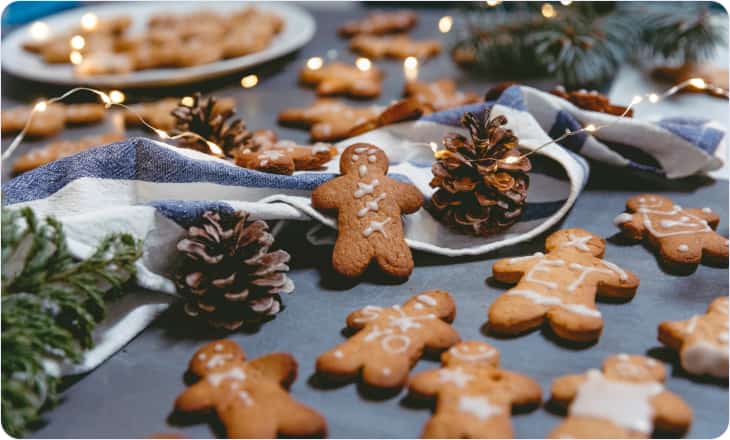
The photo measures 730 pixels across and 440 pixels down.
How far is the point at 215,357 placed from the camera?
3.10ft

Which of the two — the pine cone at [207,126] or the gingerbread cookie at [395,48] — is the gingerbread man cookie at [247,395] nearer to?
the pine cone at [207,126]

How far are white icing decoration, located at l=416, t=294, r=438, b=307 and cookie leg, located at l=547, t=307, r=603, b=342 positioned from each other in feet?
0.52

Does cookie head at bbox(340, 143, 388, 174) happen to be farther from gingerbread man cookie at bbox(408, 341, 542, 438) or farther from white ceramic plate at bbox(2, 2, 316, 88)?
white ceramic plate at bbox(2, 2, 316, 88)

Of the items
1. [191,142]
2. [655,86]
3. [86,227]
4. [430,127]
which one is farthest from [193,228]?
[655,86]

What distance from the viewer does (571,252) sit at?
1.12 meters

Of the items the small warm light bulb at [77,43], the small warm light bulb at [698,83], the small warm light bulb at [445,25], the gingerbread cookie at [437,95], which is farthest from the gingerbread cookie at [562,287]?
the small warm light bulb at [77,43]

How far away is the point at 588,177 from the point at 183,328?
0.77 metres

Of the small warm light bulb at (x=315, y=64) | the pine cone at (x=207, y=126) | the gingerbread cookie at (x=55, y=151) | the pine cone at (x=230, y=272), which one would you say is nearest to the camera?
the pine cone at (x=230, y=272)

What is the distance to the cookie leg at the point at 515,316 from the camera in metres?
0.98

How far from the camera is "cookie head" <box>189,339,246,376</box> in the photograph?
930mm

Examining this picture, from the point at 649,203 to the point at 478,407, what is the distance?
0.60 metres

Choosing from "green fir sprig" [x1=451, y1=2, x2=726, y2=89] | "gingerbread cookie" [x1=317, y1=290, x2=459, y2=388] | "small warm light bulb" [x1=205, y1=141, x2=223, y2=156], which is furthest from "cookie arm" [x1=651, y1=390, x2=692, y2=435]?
"green fir sprig" [x1=451, y1=2, x2=726, y2=89]

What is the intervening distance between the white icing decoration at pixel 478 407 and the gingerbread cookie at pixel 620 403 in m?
0.07

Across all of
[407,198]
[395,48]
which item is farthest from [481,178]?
[395,48]
